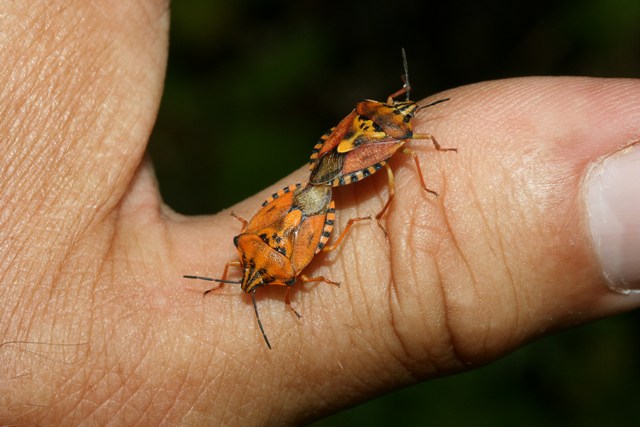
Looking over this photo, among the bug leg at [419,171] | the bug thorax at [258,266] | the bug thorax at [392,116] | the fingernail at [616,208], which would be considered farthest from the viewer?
the bug thorax at [392,116]

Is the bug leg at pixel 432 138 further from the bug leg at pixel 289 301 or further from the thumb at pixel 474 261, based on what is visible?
the bug leg at pixel 289 301

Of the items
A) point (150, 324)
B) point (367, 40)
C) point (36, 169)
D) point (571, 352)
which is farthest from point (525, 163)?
point (367, 40)

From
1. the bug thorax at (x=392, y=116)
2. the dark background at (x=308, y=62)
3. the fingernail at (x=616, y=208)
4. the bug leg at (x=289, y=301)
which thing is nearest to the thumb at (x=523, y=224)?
the fingernail at (x=616, y=208)

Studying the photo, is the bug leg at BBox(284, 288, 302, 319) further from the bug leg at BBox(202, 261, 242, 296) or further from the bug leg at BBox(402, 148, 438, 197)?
the bug leg at BBox(402, 148, 438, 197)

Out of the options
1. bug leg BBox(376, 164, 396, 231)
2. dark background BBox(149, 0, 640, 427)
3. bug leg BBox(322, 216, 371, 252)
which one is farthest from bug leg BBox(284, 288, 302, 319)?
dark background BBox(149, 0, 640, 427)

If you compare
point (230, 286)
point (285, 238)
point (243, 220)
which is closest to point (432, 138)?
point (285, 238)

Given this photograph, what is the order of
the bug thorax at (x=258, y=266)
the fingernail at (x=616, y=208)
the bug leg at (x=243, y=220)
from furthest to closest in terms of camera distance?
the bug leg at (x=243, y=220) → the bug thorax at (x=258, y=266) → the fingernail at (x=616, y=208)
